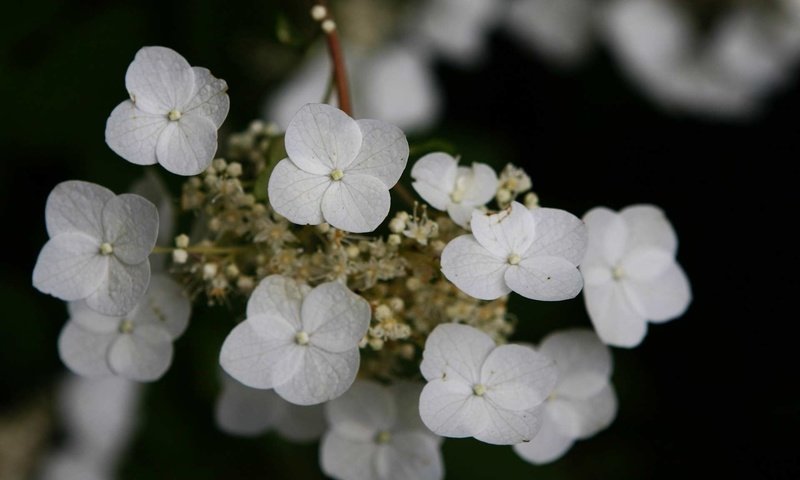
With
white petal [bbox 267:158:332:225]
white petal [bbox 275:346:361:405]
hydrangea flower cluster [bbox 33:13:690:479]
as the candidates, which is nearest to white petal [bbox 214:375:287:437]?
hydrangea flower cluster [bbox 33:13:690:479]

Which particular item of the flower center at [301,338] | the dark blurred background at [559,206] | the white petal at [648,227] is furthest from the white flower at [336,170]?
the dark blurred background at [559,206]

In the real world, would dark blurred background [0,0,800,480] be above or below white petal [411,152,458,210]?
below

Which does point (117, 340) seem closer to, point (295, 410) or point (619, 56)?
point (295, 410)

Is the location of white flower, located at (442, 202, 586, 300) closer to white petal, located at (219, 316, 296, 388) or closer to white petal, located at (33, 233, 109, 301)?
white petal, located at (219, 316, 296, 388)

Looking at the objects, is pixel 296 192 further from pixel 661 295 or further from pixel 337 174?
pixel 661 295

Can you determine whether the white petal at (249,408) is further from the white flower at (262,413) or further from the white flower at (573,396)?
the white flower at (573,396)

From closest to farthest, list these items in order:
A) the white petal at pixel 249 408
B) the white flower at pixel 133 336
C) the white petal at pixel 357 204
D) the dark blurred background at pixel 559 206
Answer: the white petal at pixel 357 204, the white flower at pixel 133 336, the white petal at pixel 249 408, the dark blurred background at pixel 559 206
